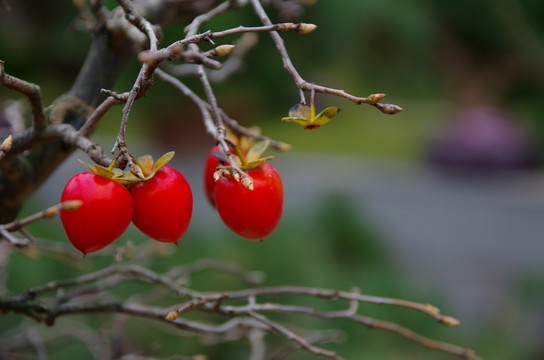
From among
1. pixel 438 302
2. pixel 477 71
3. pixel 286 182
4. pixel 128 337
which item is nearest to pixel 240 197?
pixel 128 337

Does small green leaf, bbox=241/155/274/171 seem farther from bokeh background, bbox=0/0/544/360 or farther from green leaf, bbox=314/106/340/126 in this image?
bokeh background, bbox=0/0/544/360

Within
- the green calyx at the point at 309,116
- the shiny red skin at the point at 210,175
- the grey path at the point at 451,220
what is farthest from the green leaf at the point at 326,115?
the grey path at the point at 451,220

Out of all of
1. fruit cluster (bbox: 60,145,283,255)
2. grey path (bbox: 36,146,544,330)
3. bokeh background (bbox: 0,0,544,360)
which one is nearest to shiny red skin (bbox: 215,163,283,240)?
fruit cluster (bbox: 60,145,283,255)

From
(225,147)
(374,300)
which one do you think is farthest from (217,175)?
(374,300)

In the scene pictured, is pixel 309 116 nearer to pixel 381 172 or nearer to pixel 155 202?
pixel 155 202

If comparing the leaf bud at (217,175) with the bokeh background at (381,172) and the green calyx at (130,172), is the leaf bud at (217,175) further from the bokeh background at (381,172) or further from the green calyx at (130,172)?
the bokeh background at (381,172)
